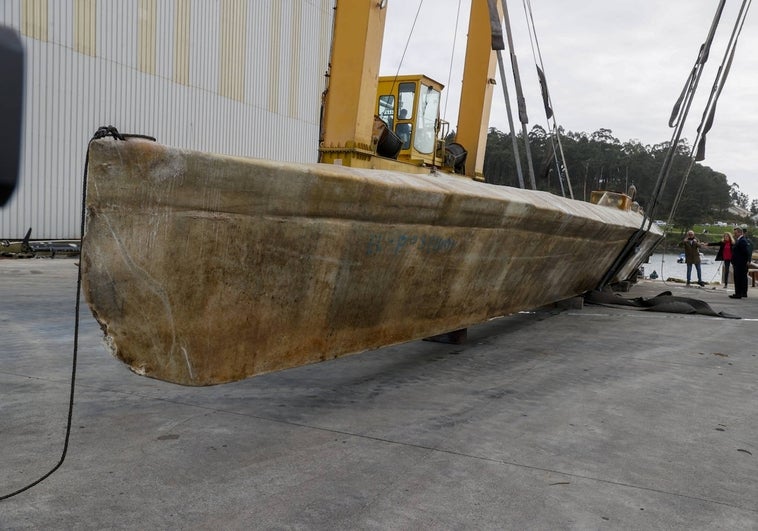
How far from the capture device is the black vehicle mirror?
1.52 m

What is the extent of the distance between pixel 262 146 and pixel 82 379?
15.0 m

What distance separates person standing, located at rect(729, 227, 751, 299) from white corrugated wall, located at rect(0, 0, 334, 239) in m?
11.6

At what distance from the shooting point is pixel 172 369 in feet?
8.80

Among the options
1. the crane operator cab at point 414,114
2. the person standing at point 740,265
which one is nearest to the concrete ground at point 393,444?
the crane operator cab at point 414,114

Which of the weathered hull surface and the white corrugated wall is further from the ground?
the white corrugated wall

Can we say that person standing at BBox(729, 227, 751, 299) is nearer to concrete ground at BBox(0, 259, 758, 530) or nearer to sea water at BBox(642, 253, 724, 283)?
sea water at BBox(642, 253, 724, 283)

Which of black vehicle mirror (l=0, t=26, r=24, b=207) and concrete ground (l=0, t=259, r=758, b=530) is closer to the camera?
black vehicle mirror (l=0, t=26, r=24, b=207)

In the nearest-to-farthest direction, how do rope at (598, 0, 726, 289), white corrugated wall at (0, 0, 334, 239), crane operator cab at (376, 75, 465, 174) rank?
rope at (598, 0, 726, 289) < crane operator cab at (376, 75, 465, 174) < white corrugated wall at (0, 0, 334, 239)

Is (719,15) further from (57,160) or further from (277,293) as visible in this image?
(57,160)

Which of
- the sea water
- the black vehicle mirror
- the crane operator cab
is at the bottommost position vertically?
the sea water

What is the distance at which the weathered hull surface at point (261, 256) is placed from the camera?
8.02 feet

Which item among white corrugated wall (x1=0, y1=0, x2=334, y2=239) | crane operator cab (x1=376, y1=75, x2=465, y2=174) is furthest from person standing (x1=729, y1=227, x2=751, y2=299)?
white corrugated wall (x1=0, y1=0, x2=334, y2=239)

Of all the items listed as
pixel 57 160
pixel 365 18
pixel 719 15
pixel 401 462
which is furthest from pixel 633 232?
pixel 57 160

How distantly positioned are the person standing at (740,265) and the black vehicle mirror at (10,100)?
472 inches
